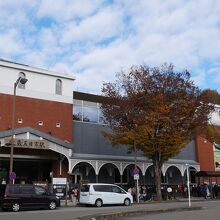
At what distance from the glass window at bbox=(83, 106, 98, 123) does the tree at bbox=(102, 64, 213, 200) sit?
22.1ft

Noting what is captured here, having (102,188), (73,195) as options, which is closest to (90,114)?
(73,195)

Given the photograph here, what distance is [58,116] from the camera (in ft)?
145

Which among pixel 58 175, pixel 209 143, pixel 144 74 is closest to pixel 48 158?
pixel 58 175

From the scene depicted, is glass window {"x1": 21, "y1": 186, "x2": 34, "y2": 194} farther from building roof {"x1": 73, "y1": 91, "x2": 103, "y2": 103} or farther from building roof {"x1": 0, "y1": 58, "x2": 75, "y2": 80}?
building roof {"x1": 73, "y1": 91, "x2": 103, "y2": 103}

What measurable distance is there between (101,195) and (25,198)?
20.3ft

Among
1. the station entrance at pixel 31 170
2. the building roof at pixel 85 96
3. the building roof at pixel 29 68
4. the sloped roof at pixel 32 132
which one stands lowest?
the station entrance at pixel 31 170

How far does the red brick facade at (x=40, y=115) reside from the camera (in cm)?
4081

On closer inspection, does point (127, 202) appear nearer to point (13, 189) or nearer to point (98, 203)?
point (98, 203)

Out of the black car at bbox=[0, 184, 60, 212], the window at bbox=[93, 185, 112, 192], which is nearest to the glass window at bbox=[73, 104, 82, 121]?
the window at bbox=[93, 185, 112, 192]

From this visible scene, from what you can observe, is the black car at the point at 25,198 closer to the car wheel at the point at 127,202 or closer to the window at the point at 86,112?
the car wheel at the point at 127,202

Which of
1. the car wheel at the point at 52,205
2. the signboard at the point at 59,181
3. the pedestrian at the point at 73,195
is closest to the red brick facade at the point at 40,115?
the pedestrian at the point at 73,195

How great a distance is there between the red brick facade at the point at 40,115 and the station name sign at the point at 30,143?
443cm

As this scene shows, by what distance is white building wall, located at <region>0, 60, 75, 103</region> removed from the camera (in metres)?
41.5

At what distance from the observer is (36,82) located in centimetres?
4356
